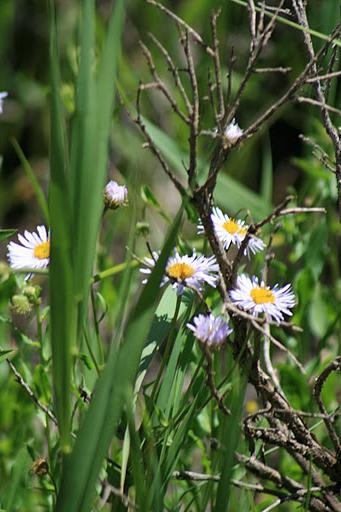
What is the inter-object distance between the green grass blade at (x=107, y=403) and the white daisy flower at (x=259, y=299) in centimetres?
12

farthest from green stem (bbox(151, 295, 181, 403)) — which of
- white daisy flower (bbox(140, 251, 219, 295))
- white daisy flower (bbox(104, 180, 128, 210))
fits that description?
white daisy flower (bbox(104, 180, 128, 210))

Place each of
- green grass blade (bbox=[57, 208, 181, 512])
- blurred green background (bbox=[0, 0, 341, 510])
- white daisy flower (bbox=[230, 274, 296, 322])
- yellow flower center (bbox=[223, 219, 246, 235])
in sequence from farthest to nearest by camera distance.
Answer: blurred green background (bbox=[0, 0, 341, 510])
yellow flower center (bbox=[223, 219, 246, 235])
white daisy flower (bbox=[230, 274, 296, 322])
green grass blade (bbox=[57, 208, 181, 512])

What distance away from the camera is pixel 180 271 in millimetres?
1018

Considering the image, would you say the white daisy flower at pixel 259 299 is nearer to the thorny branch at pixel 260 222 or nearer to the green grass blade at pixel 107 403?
the thorny branch at pixel 260 222

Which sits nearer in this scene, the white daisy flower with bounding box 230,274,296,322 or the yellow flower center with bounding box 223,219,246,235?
the white daisy flower with bounding box 230,274,296,322

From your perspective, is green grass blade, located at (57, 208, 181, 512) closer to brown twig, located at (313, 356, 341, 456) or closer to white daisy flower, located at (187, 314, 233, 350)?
white daisy flower, located at (187, 314, 233, 350)

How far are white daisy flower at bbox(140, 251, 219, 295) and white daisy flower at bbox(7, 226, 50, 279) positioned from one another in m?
A: 0.11

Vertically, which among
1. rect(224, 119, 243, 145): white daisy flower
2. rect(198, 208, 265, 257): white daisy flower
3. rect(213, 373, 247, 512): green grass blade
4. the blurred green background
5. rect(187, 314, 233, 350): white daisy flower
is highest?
the blurred green background

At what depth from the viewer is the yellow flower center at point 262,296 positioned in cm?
97

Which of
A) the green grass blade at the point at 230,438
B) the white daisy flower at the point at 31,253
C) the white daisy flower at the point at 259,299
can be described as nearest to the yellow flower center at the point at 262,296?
the white daisy flower at the point at 259,299

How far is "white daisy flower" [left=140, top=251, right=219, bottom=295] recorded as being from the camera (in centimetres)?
99

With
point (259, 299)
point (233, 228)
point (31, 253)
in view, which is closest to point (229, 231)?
point (233, 228)

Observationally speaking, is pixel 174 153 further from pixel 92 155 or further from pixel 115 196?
pixel 92 155

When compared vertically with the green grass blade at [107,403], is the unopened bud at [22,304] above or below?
above
